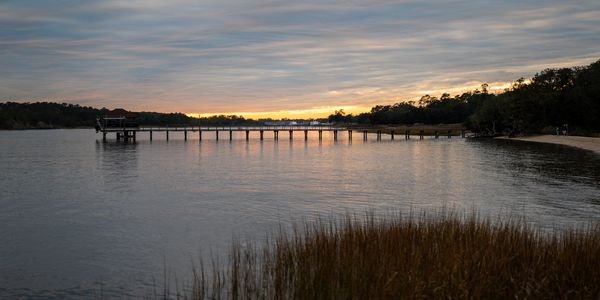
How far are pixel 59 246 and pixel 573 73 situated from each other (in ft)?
416

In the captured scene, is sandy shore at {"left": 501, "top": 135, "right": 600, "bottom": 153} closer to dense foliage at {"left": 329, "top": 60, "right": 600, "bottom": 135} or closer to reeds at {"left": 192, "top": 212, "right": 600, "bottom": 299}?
dense foliage at {"left": 329, "top": 60, "right": 600, "bottom": 135}

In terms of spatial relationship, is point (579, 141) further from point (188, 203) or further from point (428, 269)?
point (428, 269)

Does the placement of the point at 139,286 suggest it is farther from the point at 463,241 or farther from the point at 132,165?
the point at 132,165

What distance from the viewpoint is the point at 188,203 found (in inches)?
1294

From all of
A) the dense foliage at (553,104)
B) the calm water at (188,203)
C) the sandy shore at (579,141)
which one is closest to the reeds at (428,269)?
the calm water at (188,203)

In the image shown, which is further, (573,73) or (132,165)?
(573,73)

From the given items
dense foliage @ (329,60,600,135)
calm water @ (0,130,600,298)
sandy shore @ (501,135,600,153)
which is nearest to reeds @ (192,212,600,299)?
calm water @ (0,130,600,298)

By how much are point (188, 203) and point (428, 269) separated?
23649 millimetres

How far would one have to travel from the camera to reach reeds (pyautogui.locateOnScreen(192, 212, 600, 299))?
10.2 metres

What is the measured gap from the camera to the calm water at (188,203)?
18.0m

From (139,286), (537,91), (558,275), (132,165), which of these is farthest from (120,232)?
(537,91)

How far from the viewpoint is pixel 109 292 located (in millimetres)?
14906

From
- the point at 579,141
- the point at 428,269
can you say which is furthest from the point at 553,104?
the point at 428,269

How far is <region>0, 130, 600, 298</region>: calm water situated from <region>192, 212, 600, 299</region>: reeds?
5.39 m
